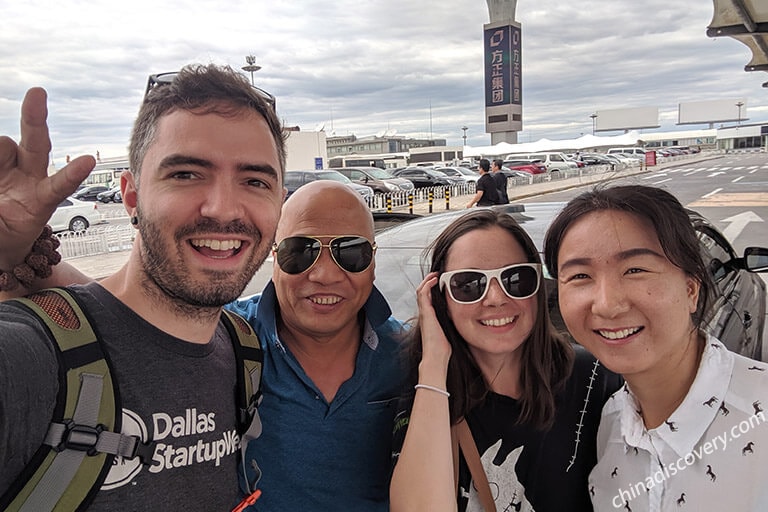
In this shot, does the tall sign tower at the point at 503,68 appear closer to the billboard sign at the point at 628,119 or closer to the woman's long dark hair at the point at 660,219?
the woman's long dark hair at the point at 660,219

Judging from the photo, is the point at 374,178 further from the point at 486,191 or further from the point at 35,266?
the point at 35,266

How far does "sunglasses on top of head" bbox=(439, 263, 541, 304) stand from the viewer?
1.72 meters

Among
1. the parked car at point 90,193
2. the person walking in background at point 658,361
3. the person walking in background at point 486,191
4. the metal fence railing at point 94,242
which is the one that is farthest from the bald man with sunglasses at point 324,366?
the parked car at point 90,193

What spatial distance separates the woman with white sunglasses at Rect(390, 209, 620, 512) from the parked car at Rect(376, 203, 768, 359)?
109cm

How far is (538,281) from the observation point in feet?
5.78

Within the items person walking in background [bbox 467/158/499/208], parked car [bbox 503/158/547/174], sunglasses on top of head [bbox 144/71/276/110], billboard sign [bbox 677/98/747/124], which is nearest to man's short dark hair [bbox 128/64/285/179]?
sunglasses on top of head [bbox 144/71/276/110]

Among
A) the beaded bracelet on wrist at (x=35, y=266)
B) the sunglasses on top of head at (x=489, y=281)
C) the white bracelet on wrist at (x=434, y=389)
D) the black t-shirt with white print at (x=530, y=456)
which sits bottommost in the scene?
the black t-shirt with white print at (x=530, y=456)

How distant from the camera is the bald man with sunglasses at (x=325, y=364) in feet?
5.53

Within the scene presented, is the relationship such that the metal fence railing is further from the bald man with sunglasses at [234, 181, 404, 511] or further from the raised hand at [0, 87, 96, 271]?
the raised hand at [0, 87, 96, 271]

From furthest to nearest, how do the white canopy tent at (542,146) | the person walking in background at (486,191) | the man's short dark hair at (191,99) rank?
1. the white canopy tent at (542,146)
2. the person walking in background at (486,191)
3. the man's short dark hair at (191,99)

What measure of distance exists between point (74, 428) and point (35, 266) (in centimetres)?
48

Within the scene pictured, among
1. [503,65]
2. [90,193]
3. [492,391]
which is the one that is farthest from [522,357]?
[503,65]

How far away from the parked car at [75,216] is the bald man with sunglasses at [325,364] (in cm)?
1787

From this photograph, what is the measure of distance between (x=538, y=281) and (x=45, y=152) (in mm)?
1420
